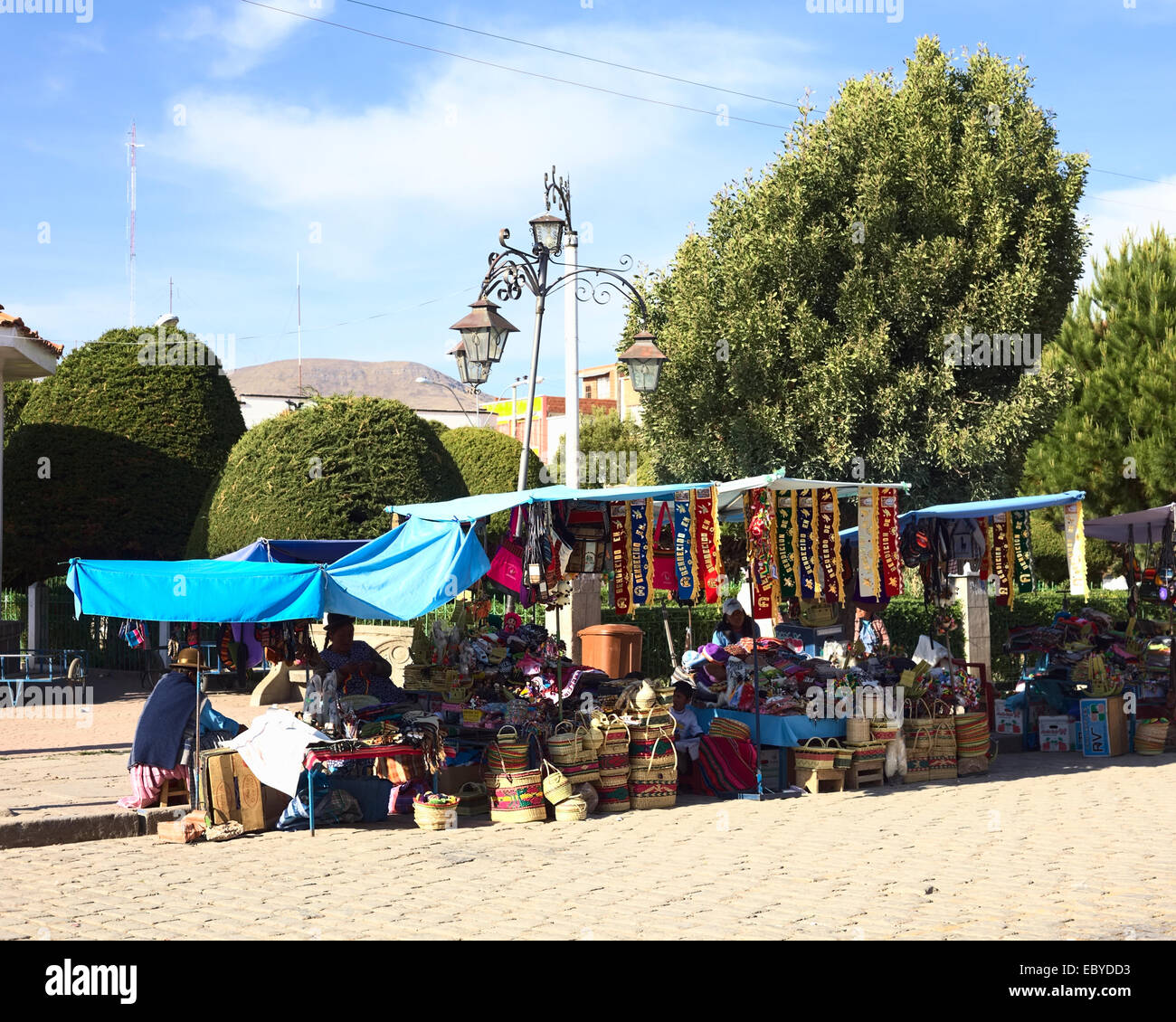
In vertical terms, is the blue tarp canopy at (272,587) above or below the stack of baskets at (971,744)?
above

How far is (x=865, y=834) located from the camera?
31.9ft

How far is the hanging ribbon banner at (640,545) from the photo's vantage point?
11680 millimetres

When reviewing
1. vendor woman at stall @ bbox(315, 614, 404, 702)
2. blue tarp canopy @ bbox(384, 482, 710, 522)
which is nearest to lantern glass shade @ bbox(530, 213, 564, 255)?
blue tarp canopy @ bbox(384, 482, 710, 522)

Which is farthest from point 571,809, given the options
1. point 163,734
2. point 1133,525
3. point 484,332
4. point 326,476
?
point 326,476

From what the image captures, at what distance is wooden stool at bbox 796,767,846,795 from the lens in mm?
11914

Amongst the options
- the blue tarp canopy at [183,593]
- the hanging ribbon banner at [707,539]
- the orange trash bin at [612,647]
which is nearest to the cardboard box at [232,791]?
the blue tarp canopy at [183,593]

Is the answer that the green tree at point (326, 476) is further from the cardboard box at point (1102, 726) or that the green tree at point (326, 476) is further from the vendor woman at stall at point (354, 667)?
the cardboard box at point (1102, 726)

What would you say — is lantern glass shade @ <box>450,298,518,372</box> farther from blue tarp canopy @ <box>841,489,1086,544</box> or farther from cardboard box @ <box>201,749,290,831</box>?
cardboard box @ <box>201,749,290,831</box>

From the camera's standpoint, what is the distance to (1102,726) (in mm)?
14281

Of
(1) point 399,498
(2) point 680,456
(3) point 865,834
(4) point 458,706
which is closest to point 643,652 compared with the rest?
(1) point 399,498

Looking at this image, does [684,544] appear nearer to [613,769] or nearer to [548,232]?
[613,769]

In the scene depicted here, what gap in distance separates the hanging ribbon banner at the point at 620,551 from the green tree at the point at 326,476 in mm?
8057

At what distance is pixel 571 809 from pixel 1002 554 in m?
6.10

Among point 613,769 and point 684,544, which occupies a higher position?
point 684,544
